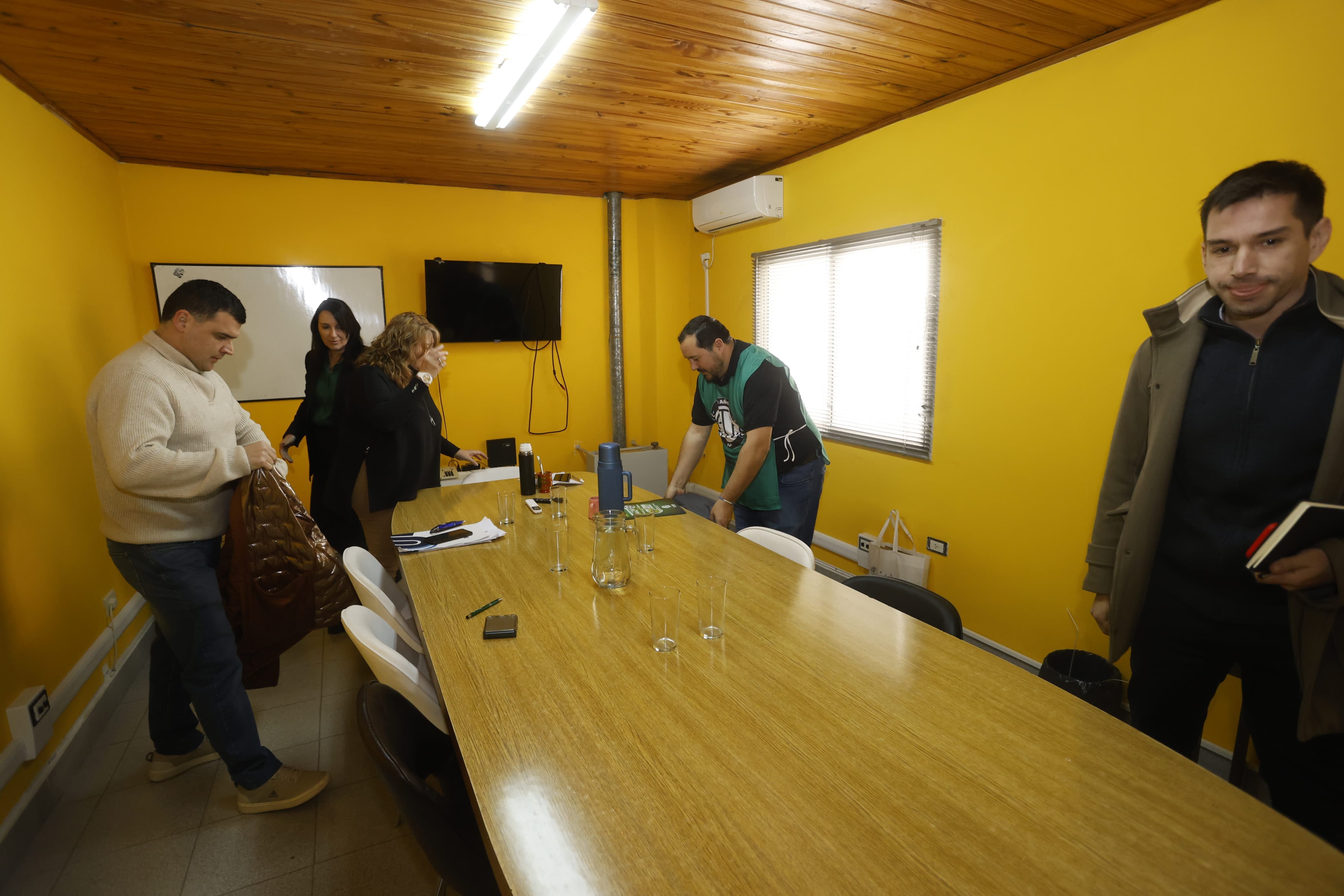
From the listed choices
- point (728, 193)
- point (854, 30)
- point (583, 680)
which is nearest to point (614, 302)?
point (728, 193)

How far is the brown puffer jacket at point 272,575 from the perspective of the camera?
2.03 metres

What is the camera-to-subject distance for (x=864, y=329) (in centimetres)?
373

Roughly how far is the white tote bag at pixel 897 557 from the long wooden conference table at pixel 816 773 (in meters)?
1.83

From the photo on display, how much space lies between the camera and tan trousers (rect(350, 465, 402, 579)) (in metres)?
2.80

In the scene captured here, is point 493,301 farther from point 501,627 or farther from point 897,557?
point 501,627

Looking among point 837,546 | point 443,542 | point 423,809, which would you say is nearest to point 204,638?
point 443,542

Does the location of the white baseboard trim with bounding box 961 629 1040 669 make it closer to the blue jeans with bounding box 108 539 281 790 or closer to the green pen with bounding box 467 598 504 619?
the green pen with bounding box 467 598 504 619

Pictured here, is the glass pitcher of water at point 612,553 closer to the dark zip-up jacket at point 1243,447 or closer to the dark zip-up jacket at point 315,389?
the dark zip-up jacket at point 1243,447

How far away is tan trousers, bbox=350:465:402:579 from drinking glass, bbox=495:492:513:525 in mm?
617

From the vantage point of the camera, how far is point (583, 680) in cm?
133

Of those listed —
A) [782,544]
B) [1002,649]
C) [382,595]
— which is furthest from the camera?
[1002,649]

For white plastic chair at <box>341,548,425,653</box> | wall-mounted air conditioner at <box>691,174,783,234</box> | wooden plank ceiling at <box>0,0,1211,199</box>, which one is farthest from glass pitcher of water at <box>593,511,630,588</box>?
wall-mounted air conditioner at <box>691,174,783,234</box>

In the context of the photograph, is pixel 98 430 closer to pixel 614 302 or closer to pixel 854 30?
pixel 854 30

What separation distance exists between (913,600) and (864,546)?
1.98 metres
